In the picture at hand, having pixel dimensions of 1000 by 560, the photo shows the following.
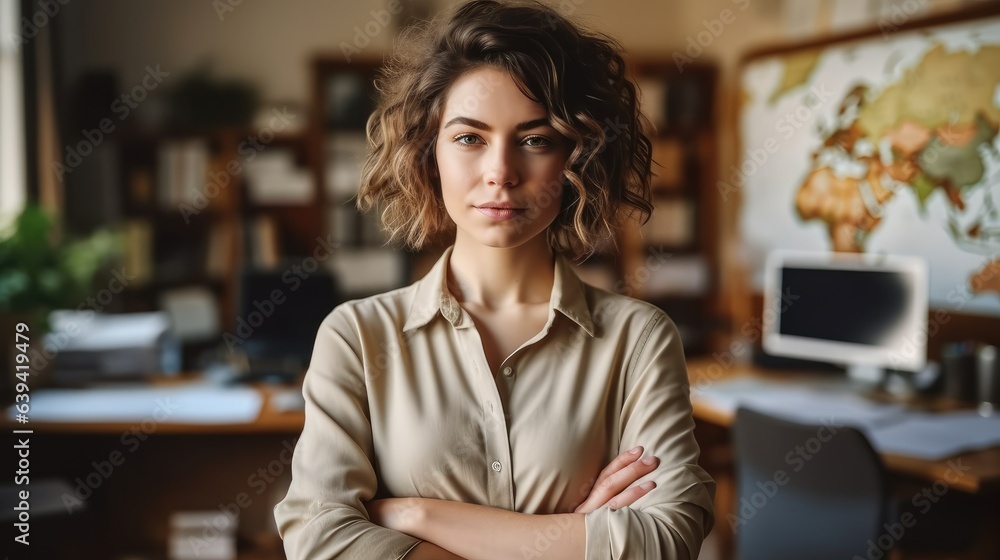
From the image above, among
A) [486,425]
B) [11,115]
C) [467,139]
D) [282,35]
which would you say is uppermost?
[282,35]

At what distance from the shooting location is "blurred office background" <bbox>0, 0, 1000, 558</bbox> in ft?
9.71

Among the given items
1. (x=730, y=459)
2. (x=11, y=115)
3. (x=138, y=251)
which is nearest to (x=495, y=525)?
(x=730, y=459)

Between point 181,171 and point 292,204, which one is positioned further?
point 292,204

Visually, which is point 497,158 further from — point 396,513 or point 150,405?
point 150,405

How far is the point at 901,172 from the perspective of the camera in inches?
136

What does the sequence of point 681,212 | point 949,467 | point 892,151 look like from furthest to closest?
point 681,212 → point 892,151 → point 949,467

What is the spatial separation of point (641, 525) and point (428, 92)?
2.13ft

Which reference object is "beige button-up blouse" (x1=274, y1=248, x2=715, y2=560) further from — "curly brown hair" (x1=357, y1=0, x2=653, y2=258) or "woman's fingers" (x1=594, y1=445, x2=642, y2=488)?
"curly brown hair" (x1=357, y1=0, x2=653, y2=258)

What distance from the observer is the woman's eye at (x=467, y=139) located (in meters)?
1.09

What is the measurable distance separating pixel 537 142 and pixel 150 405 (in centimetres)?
225

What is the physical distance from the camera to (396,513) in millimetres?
1087

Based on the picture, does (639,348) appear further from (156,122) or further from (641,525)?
(156,122)

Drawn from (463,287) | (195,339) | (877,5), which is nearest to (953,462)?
A: (463,287)

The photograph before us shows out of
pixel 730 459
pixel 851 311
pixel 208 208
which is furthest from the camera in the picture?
pixel 208 208
